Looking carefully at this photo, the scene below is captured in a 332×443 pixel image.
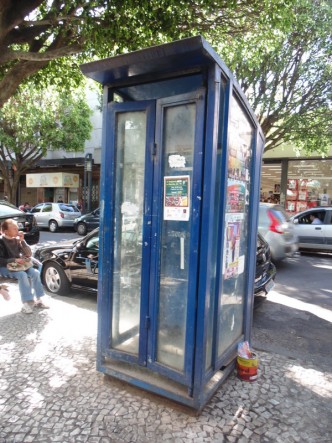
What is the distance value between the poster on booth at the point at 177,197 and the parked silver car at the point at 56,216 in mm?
15088

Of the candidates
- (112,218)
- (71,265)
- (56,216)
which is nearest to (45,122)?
(56,216)

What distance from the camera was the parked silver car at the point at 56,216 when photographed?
55.7 ft

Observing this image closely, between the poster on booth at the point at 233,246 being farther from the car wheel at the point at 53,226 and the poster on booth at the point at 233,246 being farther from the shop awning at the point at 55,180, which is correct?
the shop awning at the point at 55,180

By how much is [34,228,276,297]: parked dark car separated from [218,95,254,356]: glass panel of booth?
1802mm

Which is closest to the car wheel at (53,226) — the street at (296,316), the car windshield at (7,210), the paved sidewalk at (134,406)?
the car windshield at (7,210)

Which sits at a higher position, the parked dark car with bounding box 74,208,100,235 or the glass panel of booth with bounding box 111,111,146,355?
the glass panel of booth with bounding box 111,111,146,355

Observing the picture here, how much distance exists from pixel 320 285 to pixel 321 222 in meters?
4.40

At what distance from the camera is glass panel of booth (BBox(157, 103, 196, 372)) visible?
2.71m

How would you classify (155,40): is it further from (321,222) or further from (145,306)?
(321,222)

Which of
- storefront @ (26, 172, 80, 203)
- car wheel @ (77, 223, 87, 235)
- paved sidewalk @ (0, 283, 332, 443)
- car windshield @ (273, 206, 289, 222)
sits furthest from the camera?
storefront @ (26, 172, 80, 203)

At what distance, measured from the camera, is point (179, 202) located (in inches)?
107

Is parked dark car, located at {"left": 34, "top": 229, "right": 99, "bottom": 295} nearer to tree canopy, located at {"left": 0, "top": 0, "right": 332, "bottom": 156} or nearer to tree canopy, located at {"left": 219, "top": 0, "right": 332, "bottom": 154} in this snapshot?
tree canopy, located at {"left": 0, "top": 0, "right": 332, "bottom": 156}

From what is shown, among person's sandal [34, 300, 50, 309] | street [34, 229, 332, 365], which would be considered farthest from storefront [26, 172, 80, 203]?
person's sandal [34, 300, 50, 309]

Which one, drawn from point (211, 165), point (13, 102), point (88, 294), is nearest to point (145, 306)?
point (211, 165)
